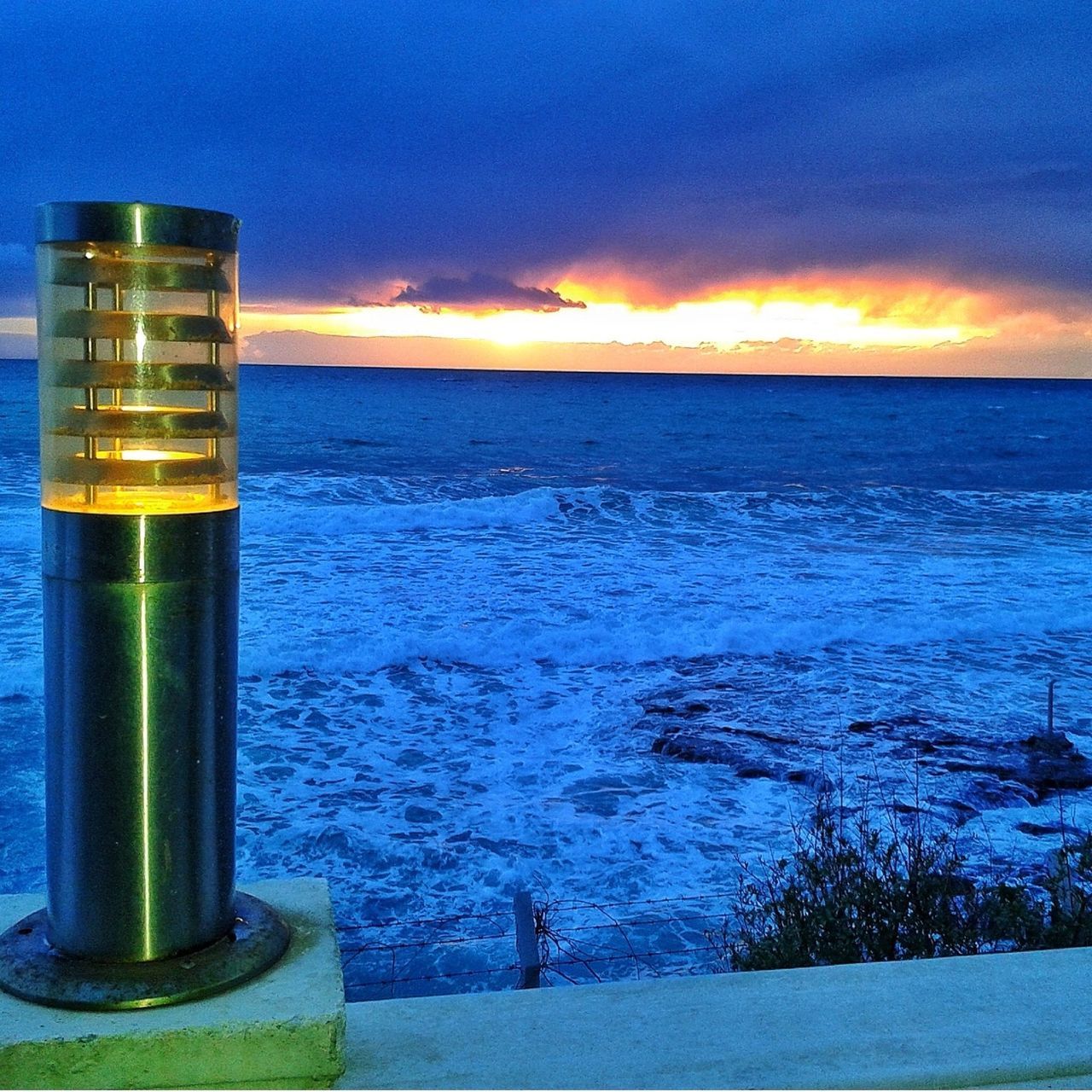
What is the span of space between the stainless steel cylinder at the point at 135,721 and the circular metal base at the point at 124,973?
0.07 feet

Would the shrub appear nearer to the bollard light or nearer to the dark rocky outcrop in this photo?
the bollard light

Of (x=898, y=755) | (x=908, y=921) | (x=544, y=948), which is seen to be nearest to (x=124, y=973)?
(x=908, y=921)

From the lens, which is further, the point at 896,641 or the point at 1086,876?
the point at 896,641

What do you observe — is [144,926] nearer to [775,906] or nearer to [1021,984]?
[1021,984]

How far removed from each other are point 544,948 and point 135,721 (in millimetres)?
3812

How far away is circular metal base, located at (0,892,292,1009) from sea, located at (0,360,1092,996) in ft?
9.22

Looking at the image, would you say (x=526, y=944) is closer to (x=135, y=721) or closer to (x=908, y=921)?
(x=908, y=921)

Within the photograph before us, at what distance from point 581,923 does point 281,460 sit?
31911 mm

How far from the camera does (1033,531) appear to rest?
22.4 metres

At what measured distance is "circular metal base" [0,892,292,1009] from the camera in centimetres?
159

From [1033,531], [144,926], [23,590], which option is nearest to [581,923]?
[144,926]

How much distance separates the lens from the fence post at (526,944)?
11.5 feet

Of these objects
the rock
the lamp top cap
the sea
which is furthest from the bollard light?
the rock

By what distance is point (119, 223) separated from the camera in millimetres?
1523
